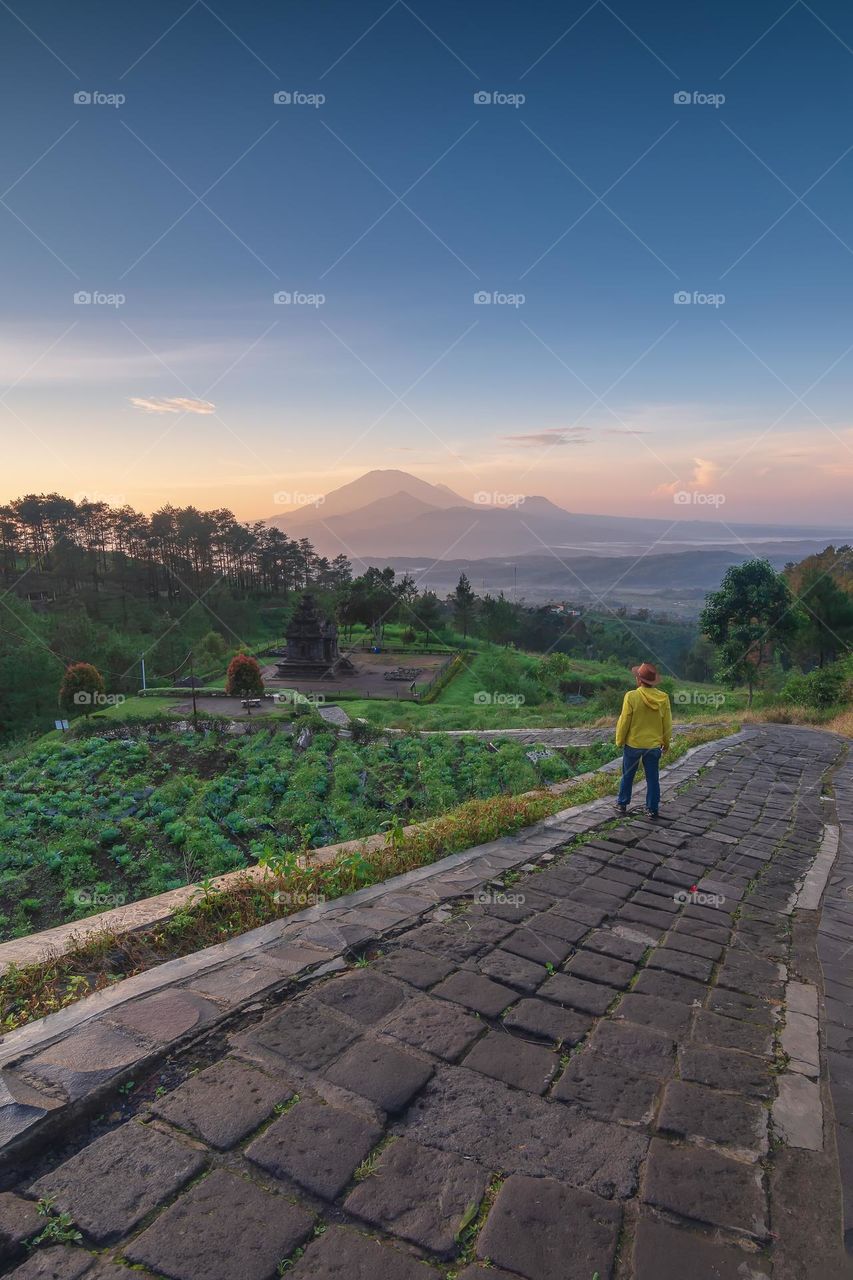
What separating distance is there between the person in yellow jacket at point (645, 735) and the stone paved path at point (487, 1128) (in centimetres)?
244

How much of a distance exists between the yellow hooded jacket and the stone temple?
2890cm

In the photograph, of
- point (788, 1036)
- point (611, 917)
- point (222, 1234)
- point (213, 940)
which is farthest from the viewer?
point (611, 917)

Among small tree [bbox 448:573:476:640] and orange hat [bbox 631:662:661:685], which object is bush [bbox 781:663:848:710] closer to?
orange hat [bbox 631:662:661:685]

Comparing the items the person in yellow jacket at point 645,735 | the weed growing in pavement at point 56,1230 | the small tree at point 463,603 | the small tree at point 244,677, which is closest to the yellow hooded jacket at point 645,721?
the person in yellow jacket at point 645,735

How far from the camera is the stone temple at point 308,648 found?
34.3 m

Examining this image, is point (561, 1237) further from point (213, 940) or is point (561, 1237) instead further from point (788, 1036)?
point (213, 940)

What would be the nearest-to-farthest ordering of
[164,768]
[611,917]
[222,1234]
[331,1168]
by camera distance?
[222,1234] < [331,1168] < [611,917] < [164,768]

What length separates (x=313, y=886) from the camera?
362 cm

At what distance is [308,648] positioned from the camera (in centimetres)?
3472

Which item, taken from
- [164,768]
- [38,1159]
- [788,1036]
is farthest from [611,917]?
[164,768]

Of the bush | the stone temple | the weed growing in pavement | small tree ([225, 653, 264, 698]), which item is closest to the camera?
the weed growing in pavement

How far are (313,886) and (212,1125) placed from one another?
5.64 feet

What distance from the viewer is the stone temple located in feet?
113

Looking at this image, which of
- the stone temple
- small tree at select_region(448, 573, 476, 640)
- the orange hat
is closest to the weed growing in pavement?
the orange hat
